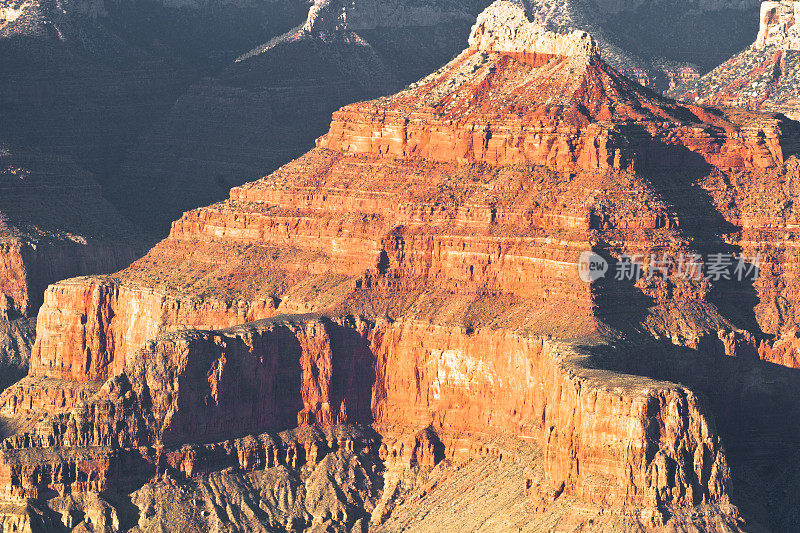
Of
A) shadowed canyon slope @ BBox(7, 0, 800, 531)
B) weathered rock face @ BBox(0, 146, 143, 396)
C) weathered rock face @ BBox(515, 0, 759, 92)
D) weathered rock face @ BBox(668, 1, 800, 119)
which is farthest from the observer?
weathered rock face @ BBox(515, 0, 759, 92)

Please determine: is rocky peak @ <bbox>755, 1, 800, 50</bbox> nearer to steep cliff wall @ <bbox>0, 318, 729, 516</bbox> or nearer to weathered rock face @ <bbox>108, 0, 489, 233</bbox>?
weathered rock face @ <bbox>108, 0, 489, 233</bbox>

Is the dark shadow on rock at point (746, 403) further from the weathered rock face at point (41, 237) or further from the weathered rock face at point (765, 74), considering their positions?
the weathered rock face at point (765, 74)

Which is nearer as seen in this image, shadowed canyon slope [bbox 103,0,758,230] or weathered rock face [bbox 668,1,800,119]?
weathered rock face [bbox 668,1,800,119]

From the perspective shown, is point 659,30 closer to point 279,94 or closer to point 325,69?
point 325,69

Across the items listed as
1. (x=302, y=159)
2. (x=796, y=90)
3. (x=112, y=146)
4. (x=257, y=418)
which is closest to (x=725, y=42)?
(x=796, y=90)

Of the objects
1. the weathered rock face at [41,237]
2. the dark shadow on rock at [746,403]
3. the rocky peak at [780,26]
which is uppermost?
the rocky peak at [780,26]

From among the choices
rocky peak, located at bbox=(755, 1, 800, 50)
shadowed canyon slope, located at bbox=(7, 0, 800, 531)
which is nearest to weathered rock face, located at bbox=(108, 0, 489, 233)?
rocky peak, located at bbox=(755, 1, 800, 50)

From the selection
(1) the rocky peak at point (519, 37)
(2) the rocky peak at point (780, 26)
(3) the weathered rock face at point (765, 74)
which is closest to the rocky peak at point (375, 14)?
(3) the weathered rock face at point (765, 74)
